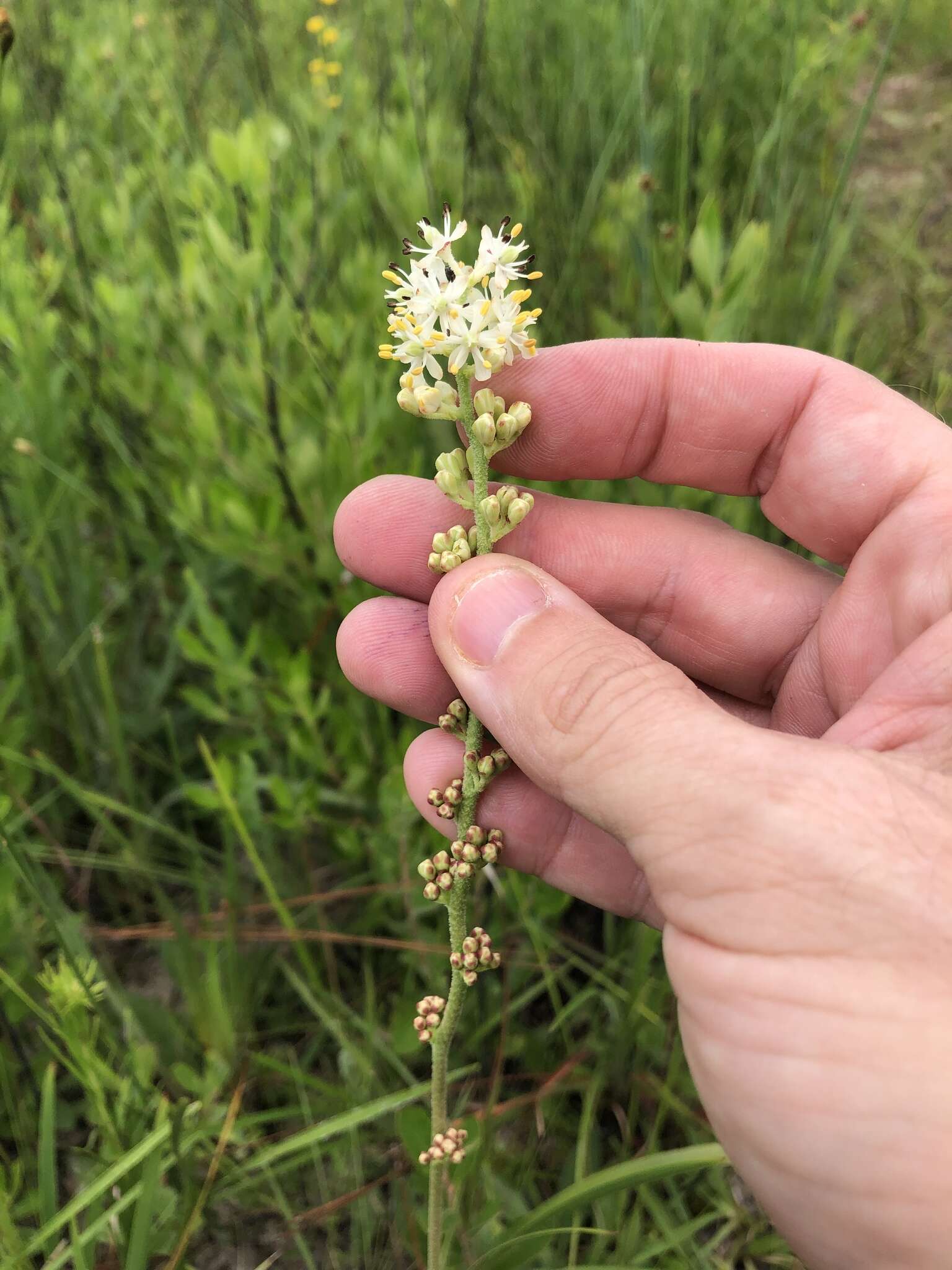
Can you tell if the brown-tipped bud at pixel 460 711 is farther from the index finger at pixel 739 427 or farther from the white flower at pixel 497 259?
the white flower at pixel 497 259

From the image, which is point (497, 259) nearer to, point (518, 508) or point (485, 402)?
point (485, 402)

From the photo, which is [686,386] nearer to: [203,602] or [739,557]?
[739,557]

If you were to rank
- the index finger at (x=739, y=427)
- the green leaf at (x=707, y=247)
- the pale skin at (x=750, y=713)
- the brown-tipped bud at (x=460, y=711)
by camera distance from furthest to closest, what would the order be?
the green leaf at (x=707, y=247) → the index finger at (x=739, y=427) → the brown-tipped bud at (x=460, y=711) → the pale skin at (x=750, y=713)

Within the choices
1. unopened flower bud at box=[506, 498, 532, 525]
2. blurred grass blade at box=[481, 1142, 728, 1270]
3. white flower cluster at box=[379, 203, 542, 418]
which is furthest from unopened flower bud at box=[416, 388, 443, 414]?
blurred grass blade at box=[481, 1142, 728, 1270]

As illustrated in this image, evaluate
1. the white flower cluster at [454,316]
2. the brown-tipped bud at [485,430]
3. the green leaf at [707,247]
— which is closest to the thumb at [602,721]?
the brown-tipped bud at [485,430]

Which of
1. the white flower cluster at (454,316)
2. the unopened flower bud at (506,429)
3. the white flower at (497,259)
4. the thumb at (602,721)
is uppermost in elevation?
the white flower at (497,259)

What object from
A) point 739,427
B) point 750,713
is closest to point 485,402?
point 739,427
